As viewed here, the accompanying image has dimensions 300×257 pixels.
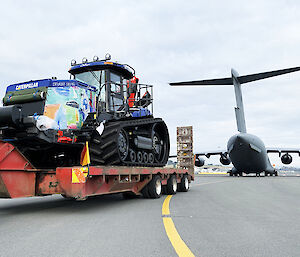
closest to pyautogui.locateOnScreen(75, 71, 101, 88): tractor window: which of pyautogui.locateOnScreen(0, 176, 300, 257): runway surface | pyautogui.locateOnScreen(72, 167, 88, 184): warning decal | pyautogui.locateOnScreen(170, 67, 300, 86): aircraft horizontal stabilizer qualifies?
pyautogui.locateOnScreen(72, 167, 88, 184): warning decal

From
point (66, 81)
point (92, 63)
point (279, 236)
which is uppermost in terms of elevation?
point (92, 63)

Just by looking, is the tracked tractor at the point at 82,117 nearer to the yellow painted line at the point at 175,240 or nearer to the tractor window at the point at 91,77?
the tractor window at the point at 91,77

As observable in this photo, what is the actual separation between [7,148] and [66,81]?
→ 7.00 feet

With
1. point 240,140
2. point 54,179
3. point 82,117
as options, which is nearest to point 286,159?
point 240,140

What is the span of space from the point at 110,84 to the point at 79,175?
3.43 m

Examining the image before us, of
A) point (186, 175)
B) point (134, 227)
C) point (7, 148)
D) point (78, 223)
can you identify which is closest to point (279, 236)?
point (134, 227)

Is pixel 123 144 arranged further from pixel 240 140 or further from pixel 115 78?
pixel 240 140

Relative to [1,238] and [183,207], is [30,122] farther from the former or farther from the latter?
[183,207]

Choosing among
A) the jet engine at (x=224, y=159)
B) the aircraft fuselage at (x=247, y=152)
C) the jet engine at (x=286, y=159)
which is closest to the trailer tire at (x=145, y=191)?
the aircraft fuselage at (x=247, y=152)

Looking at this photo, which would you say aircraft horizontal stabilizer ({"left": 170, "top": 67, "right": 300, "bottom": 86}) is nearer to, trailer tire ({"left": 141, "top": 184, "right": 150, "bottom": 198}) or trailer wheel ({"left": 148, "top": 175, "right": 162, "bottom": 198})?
trailer wheel ({"left": 148, "top": 175, "right": 162, "bottom": 198})

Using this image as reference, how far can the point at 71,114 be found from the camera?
701 centimetres

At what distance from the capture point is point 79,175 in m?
6.15

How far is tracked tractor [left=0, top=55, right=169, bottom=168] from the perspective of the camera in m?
6.43

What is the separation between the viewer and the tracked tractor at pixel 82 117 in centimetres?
643
